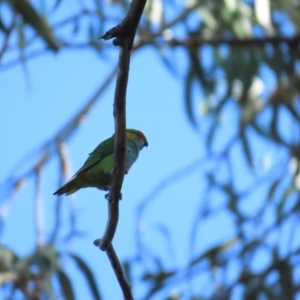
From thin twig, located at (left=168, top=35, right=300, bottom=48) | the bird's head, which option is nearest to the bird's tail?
the bird's head

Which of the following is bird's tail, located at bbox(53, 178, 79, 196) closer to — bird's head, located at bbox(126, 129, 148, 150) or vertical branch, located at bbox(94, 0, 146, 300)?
bird's head, located at bbox(126, 129, 148, 150)

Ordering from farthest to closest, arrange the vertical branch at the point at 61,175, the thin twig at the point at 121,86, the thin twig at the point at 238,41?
the thin twig at the point at 238,41 < the vertical branch at the point at 61,175 < the thin twig at the point at 121,86

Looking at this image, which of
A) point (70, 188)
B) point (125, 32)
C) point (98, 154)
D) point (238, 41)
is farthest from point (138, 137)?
point (238, 41)

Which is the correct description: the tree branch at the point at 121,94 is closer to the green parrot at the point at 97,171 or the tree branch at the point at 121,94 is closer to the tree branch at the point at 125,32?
the tree branch at the point at 125,32

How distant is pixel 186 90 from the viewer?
5566 mm

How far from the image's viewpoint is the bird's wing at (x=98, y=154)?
2.44 m

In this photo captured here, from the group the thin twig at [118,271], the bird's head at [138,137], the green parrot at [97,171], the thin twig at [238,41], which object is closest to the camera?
the thin twig at [118,271]

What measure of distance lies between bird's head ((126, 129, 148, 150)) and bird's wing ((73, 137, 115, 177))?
0.55ft

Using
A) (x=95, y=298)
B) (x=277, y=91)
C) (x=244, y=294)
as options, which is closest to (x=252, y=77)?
(x=277, y=91)

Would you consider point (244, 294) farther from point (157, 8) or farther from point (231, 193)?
point (157, 8)

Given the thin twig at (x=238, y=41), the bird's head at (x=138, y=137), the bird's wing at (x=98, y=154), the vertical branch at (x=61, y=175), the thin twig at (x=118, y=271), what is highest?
the thin twig at (x=238, y=41)

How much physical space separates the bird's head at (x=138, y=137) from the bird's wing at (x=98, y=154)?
0.55ft

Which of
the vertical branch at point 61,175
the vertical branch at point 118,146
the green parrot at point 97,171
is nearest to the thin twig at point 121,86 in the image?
the vertical branch at point 118,146

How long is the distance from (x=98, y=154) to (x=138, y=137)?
13.5 inches
